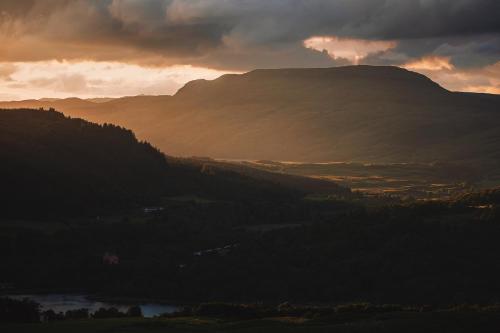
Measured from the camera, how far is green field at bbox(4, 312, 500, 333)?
73.6 meters

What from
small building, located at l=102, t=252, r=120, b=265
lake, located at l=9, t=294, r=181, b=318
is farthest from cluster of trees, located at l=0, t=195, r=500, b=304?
lake, located at l=9, t=294, r=181, b=318

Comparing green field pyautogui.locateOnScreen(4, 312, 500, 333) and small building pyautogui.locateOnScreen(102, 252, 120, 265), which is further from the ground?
green field pyautogui.locateOnScreen(4, 312, 500, 333)

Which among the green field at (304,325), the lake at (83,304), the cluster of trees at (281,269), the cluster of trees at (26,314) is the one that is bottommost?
the lake at (83,304)

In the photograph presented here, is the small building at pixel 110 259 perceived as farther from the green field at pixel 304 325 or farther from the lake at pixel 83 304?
the green field at pixel 304 325

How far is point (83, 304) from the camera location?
154125 mm

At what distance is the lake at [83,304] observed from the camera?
14931 centimetres

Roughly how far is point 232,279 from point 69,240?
4505 centimetres

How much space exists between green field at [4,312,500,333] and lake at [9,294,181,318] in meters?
66.0

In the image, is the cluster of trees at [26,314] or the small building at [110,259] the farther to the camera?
the small building at [110,259]

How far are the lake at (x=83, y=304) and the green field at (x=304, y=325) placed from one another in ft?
216

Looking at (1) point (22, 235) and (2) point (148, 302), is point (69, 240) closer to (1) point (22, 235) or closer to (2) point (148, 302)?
(1) point (22, 235)

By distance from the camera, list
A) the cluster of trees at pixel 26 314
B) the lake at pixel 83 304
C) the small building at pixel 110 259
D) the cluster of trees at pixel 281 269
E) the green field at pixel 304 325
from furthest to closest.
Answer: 1. the small building at pixel 110 259
2. the cluster of trees at pixel 281 269
3. the lake at pixel 83 304
4. the cluster of trees at pixel 26 314
5. the green field at pixel 304 325

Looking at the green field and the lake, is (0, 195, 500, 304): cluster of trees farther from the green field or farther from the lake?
the green field

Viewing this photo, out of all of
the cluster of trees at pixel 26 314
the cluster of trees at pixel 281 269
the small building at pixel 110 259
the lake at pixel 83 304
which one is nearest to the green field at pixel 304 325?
the cluster of trees at pixel 26 314
